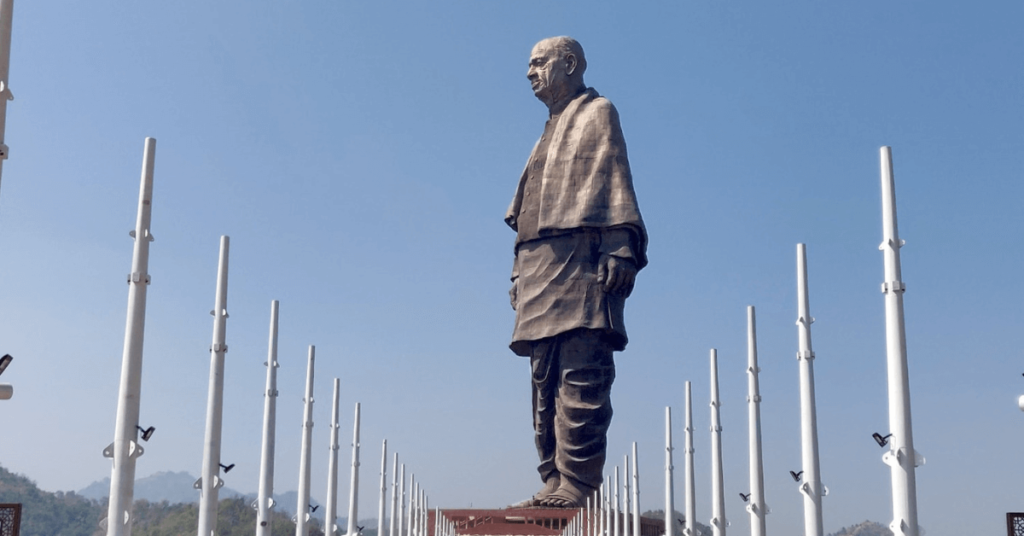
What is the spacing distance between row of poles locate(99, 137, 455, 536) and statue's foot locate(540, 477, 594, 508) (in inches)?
175

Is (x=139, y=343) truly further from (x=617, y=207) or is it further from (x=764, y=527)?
(x=617, y=207)

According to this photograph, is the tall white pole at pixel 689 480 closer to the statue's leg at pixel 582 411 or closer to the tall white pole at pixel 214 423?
the statue's leg at pixel 582 411

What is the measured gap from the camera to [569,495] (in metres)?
28.9

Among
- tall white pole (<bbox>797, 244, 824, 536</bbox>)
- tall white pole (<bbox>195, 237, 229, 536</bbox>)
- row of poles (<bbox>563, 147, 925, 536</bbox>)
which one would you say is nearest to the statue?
row of poles (<bbox>563, 147, 925, 536</bbox>)

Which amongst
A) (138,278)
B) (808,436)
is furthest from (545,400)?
(138,278)

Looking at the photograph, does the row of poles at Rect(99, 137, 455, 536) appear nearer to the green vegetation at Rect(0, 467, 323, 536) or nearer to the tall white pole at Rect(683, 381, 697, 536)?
the tall white pole at Rect(683, 381, 697, 536)

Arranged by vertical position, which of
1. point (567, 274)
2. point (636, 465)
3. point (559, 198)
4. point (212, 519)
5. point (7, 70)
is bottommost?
point (212, 519)

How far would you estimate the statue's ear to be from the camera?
102 ft

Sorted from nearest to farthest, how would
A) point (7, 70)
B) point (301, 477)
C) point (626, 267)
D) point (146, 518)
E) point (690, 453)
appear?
1. point (7, 70)
2. point (301, 477)
3. point (690, 453)
4. point (626, 267)
5. point (146, 518)

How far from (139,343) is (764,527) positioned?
10789 mm

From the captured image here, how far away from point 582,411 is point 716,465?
697 cm

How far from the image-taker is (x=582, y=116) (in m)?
30.8

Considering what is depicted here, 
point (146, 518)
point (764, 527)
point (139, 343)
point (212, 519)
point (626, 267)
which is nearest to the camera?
point (139, 343)

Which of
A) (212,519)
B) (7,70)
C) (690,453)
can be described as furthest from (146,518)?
(7,70)
